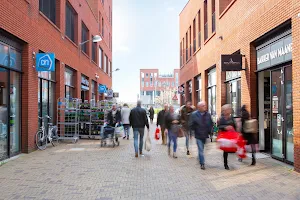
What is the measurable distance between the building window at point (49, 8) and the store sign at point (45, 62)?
2.48 metres

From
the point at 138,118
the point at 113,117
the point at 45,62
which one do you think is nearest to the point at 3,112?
the point at 45,62

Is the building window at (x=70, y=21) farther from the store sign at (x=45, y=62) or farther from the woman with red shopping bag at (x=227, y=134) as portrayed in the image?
the woman with red shopping bag at (x=227, y=134)

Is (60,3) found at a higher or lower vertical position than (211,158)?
higher

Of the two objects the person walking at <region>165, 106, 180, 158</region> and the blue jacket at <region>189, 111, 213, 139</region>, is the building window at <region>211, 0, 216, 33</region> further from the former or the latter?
the blue jacket at <region>189, 111, 213, 139</region>

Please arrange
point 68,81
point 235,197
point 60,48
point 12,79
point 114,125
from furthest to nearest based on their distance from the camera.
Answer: point 68,81
point 60,48
point 114,125
point 12,79
point 235,197

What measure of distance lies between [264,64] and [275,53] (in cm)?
84

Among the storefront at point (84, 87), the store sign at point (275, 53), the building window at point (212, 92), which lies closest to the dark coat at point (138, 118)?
the store sign at point (275, 53)

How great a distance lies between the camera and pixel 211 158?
9.53 metres

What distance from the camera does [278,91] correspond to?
8859mm

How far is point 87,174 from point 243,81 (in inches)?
252

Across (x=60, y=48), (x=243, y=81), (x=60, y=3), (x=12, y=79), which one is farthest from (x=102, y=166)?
(x=60, y=3)

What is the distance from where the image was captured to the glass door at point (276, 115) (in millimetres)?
8797

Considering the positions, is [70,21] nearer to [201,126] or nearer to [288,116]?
[201,126]

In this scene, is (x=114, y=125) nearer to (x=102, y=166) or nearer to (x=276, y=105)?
(x=102, y=166)
